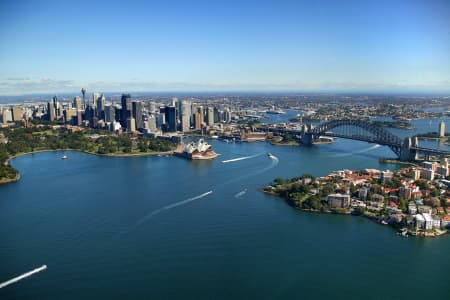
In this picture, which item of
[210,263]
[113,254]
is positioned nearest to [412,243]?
[210,263]

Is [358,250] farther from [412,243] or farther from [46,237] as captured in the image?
[46,237]

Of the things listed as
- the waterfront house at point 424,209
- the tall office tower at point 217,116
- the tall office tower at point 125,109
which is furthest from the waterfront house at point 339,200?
the tall office tower at point 217,116

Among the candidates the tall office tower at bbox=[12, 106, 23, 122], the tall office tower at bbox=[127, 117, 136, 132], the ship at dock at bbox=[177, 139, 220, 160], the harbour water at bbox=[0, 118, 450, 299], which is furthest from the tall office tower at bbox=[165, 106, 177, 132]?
the harbour water at bbox=[0, 118, 450, 299]

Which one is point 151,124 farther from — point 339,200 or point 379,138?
point 339,200

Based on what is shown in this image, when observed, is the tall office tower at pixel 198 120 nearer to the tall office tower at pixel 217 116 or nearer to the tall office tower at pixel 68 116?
the tall office tower at pixel 217 116

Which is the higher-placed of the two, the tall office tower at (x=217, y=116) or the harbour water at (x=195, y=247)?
the tall office tower at (x=217, y=116)

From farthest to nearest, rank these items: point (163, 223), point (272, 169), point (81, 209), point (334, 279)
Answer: point (272, 169)
point (81, 209)
point (163, 223)
point (334, 279)
